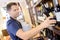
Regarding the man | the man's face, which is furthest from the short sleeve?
the man's face

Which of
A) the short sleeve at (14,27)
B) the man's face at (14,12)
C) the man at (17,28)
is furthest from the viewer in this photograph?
the man's face at (14,12)

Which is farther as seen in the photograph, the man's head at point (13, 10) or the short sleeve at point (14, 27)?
the man's head at point (13, 10)

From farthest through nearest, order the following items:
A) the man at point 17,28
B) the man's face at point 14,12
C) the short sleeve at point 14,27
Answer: the man's face at point 14,12 < the short sleeve at point 14,27 < the man at point 17,28

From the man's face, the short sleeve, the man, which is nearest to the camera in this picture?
the man

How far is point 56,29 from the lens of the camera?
172 centimetres

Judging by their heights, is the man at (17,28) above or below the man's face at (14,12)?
below

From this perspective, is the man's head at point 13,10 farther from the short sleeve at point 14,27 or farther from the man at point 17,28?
the short sleeve at point 14,27

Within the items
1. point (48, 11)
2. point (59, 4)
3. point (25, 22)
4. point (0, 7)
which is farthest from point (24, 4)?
point (59, 4)

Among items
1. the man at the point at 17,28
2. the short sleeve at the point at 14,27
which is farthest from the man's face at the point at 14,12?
the short sleeve at the point at 14,27

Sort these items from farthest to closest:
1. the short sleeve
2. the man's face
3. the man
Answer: the man's face → the short sleeve → the man

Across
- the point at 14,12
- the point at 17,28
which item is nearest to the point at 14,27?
the point at 17,28

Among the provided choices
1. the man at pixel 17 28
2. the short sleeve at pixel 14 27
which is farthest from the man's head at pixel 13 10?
the short sleeve at pixel 14 27

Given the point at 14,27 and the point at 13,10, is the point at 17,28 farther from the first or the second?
the point at 13,10

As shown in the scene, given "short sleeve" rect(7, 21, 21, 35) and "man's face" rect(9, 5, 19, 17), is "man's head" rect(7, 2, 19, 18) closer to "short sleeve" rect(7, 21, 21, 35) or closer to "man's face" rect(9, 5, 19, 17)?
"man's face" rect(9, 5, 19, 17)
